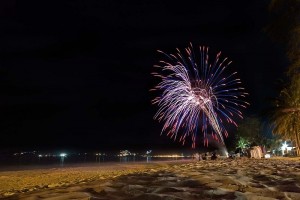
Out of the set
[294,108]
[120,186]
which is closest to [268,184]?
[120,186]

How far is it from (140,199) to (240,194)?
5.16 feet

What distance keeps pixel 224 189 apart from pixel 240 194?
50 cm

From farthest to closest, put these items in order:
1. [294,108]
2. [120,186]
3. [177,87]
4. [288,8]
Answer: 1. [294,108]
2. [177,87]
3. [288,8]
4. [120,186]

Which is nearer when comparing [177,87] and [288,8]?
[288,8]

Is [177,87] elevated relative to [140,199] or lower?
elevated

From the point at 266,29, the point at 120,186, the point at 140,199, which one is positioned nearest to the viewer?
the point at 140,199

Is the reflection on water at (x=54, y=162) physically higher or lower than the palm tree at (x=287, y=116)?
lower

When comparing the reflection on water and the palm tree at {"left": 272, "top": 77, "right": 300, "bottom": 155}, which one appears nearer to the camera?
the palm tree at {"left": 272, "top": 77, "right": 300, "bottom": 155}

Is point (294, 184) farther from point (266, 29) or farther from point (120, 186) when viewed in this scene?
point (266, 29)

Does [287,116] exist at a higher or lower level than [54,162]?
higher

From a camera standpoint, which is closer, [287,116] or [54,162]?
[287,116]

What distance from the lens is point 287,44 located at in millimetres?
12453

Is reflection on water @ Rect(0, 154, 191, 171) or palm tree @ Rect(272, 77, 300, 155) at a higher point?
palm tree @ Rect(272, 77, 300, 155)

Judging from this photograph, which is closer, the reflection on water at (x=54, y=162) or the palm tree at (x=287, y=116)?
the palm tree at (x=287, y=116)
